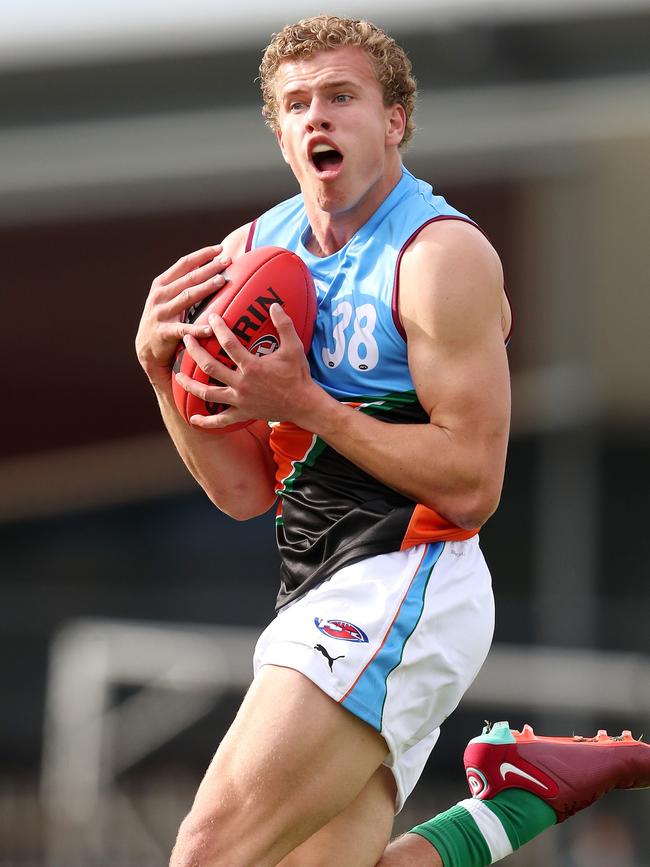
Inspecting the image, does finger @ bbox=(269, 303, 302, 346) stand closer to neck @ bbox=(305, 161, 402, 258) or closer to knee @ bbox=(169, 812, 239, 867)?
neck @ bbox=(305, 161, 402, 258)

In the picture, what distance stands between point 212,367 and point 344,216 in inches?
23.9

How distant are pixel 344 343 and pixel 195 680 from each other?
8281 mm

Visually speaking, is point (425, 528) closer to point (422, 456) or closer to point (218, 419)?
point (422, 456)

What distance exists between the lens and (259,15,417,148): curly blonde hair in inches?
151

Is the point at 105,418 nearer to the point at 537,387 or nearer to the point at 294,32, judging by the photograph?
the point at 537,387

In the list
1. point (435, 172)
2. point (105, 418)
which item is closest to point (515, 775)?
point (435, 172)

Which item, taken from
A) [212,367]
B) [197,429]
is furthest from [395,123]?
[197,429]

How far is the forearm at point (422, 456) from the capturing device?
3555 millimetres

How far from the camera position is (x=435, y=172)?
15500 mm

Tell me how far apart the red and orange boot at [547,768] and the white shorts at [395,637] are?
51 centimetres

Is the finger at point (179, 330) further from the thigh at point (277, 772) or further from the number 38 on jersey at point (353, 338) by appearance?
the thigh at point (277, 772)

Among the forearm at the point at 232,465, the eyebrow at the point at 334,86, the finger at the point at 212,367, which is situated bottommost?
the forearm at the point at 232,465

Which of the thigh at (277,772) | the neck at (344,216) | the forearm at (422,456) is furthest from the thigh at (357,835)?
the neck at (344,216)

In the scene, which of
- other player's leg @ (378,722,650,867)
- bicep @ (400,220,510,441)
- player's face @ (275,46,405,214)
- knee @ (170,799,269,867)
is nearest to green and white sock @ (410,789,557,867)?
other player's leg @ (378,722,650,867)
